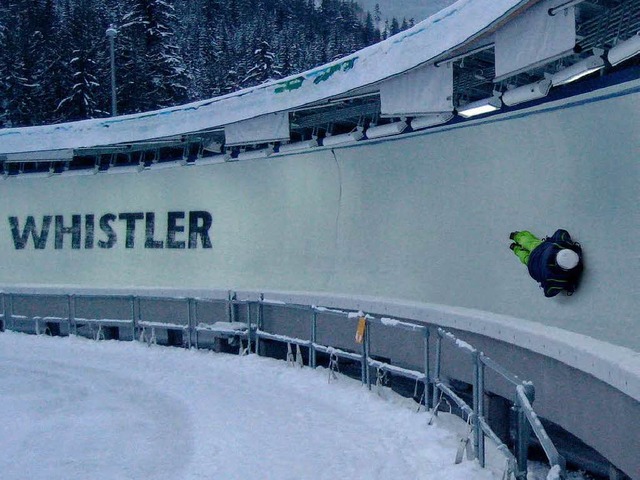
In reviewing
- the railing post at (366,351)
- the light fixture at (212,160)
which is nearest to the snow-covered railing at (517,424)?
the railing post at (366,351)

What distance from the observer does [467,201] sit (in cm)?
799

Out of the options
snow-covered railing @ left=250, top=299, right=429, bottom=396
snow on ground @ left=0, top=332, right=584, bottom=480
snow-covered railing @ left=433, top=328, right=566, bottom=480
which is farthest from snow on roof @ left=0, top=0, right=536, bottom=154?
snow on ground @ left=0, top=332, right=584, bottom=480

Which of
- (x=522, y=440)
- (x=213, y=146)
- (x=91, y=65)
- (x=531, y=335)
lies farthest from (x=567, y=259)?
(x=91, y=65)

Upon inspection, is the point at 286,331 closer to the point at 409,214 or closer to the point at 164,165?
the point at 409,214

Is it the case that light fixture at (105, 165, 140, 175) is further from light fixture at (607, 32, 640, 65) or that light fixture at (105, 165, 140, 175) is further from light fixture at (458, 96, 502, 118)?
light fixture at (607, 32, 640, 65)

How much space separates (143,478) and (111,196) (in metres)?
9.64

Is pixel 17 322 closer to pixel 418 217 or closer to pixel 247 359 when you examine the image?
pixel 247 359

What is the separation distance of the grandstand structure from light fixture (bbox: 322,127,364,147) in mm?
35

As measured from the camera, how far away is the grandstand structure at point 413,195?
5.42 m

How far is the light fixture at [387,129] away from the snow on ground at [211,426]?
3279 millimetres

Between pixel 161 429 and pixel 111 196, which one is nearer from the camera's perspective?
pixel 161 429

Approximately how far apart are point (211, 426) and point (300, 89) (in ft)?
14.9

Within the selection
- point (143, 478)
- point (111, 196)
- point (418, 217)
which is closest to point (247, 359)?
point (418, 217)

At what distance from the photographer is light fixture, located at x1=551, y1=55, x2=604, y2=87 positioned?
535cm
